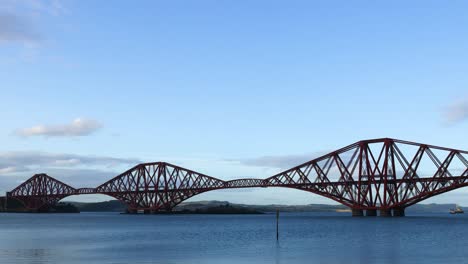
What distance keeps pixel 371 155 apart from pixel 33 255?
98.6m

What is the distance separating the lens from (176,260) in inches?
1716

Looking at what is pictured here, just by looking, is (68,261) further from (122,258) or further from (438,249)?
(438,249)

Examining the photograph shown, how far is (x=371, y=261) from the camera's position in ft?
141

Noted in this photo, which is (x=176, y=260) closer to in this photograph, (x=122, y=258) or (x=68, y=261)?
(x=122, y=258)

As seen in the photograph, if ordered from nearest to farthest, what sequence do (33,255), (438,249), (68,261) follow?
(68,261)
(33,255)
(438,249)

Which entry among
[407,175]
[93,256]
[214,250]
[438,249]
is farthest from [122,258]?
[407,175]

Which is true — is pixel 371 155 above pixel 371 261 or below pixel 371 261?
above

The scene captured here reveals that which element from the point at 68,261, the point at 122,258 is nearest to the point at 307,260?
the point at 122,258

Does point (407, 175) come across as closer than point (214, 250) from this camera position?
No

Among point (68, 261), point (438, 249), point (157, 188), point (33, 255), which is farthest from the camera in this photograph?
point (157, 188)

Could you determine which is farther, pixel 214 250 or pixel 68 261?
pixel 214 250

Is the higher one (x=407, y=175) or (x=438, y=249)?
(x=407, y=175)

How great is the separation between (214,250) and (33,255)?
49.3 feet

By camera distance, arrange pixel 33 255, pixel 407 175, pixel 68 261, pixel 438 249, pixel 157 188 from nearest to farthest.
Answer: pixel 68 261 < pixel 33 255 < pixel 438 249 < pixel 407 175 < pixel 157 188
